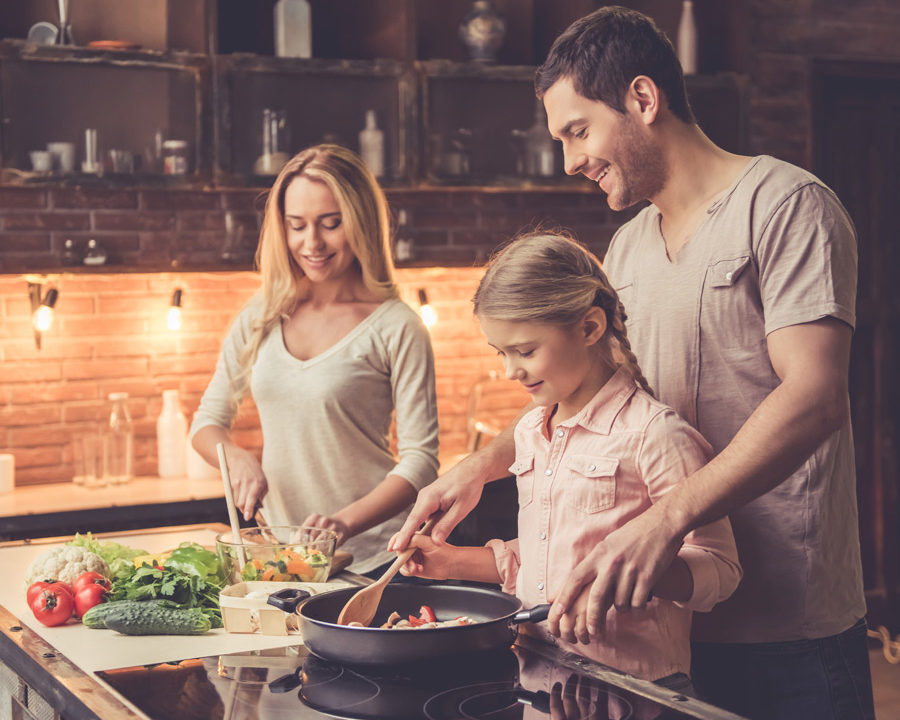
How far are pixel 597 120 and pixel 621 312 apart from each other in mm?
324

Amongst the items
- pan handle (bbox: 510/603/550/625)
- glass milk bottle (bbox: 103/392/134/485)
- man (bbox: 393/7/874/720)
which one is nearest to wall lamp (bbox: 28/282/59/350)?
glass milk bottle (bbox: 103/392/134/485)

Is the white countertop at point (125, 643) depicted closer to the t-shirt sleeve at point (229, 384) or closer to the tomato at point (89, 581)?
the tomato at point (89, 581)

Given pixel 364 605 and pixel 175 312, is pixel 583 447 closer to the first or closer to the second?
pixel 364 605

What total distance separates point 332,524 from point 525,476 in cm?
61

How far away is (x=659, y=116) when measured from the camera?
1.99m

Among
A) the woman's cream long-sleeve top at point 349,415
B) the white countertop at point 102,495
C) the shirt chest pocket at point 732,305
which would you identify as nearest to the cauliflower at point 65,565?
the woman's cream long-sleeve top at point 349,415

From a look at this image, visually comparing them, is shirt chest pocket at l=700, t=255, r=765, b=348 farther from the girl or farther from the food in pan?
the food in pan

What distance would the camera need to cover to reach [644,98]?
6.48ft

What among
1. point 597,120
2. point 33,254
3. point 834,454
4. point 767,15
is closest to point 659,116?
point 597,120

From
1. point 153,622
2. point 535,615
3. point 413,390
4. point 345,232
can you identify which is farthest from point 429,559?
point 345,232

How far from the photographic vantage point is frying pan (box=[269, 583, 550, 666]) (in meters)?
1.58

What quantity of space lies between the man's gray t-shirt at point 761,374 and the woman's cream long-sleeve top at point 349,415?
908 mm

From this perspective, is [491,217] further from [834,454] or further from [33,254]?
[834,454]

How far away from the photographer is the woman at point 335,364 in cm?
283
